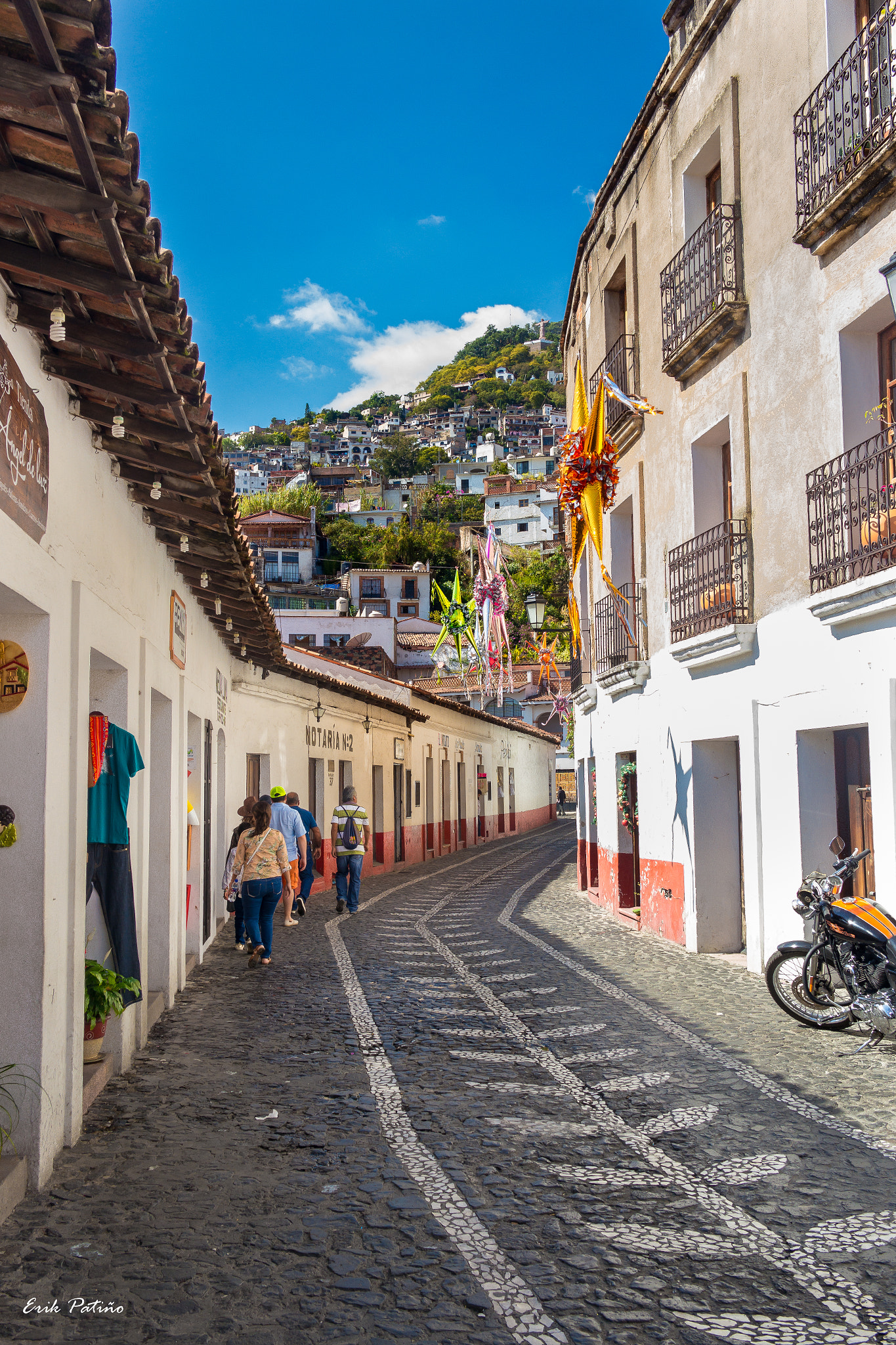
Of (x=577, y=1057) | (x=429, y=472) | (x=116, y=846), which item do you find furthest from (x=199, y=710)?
(x=429, y=472)

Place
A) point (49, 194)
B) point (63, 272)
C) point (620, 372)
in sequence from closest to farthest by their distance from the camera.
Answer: point (49, 194) < point (63, 272) < point (620, 372)

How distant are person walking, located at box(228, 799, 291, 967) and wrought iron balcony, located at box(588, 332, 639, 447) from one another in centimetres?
759

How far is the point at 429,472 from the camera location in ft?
459

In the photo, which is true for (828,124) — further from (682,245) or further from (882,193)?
(682,245)

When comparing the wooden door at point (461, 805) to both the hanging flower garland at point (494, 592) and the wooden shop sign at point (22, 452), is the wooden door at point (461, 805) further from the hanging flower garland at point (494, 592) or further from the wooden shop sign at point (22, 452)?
the wooden shop sign at point (22, 452)

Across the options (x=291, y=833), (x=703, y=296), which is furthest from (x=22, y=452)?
(x=703, y=296)

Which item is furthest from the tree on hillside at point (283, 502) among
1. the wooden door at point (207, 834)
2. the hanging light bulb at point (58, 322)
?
the hanging light bulb at point (58, 322)

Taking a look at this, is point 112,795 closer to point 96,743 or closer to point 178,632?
point 96,743

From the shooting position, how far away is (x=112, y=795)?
23.4 ft

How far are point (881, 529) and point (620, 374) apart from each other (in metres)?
7.91

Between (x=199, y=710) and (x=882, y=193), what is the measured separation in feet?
25.7

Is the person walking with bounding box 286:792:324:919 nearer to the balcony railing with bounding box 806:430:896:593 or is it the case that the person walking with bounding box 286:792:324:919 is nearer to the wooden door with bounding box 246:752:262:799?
the wooden door with bounding box 246:752:262:799

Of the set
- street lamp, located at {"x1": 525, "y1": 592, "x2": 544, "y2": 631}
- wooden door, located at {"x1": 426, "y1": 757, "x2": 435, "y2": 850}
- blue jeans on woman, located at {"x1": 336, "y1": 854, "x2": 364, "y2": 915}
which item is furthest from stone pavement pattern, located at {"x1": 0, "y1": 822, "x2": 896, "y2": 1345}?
wooden door, located at {"x1": 426, "y1": 757, "x2": 435, "y2": 850}

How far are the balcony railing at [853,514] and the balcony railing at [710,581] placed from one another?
4.76 ft
